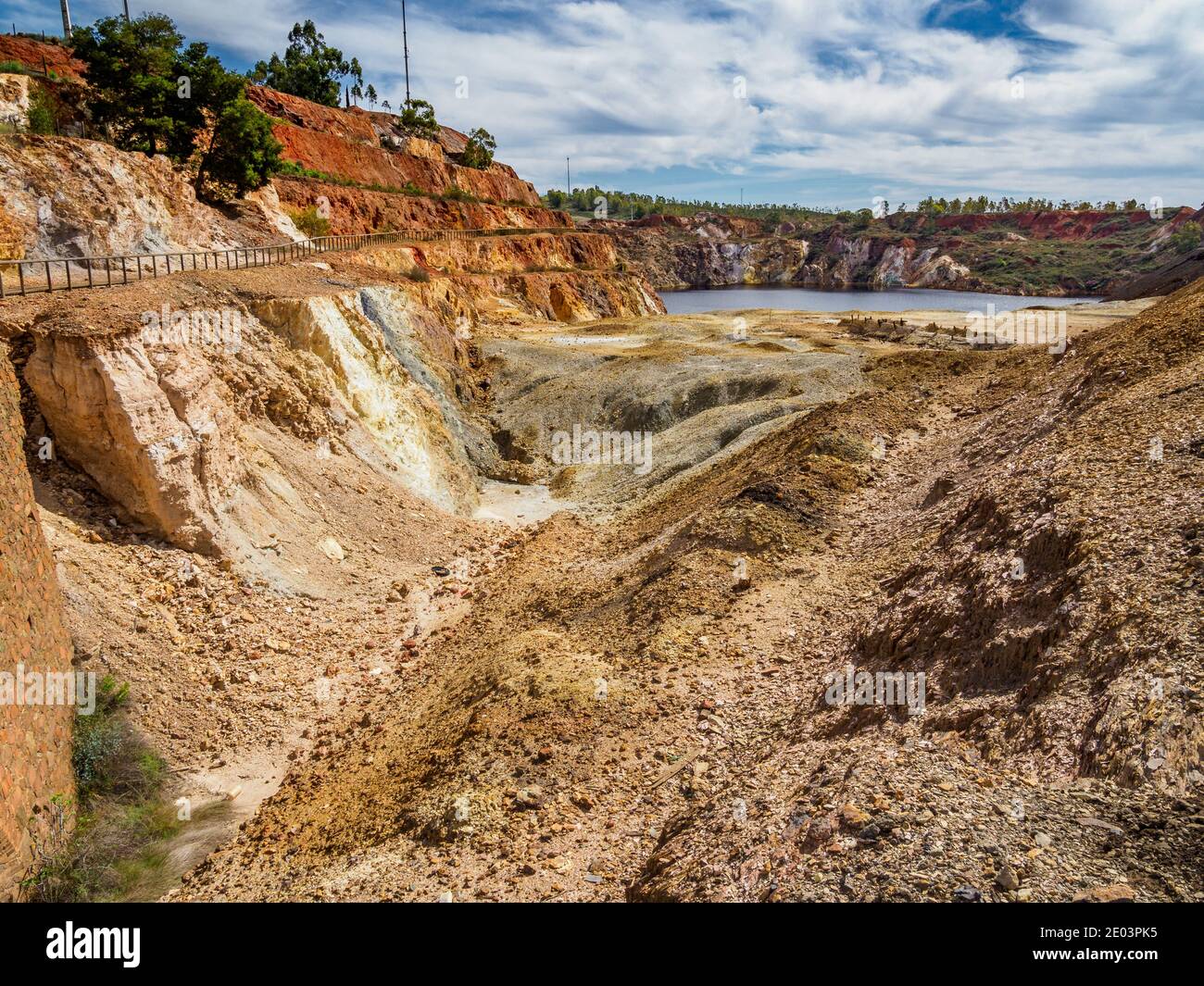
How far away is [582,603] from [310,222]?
32.2 metres

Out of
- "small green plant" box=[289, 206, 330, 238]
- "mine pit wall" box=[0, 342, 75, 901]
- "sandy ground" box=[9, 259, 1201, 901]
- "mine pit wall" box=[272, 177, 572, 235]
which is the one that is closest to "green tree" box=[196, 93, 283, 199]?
"small green plant" box=[289, 206, 330, 238]

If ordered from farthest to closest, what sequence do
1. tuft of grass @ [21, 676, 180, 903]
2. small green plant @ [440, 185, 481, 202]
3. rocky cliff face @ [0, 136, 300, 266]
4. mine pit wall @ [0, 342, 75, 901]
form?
small green plant @ [440, 185, 481, 202] < rocky cliff face @ [0, 136, 300, 266] < tuft of grass @ [21, 676, 180, 903] < mine pit wall @ [0, 342, 75, 901]

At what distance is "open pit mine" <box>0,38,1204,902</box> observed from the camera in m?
7.16

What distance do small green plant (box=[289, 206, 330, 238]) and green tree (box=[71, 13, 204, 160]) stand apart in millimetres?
7134

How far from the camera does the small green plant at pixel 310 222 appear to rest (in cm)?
3916

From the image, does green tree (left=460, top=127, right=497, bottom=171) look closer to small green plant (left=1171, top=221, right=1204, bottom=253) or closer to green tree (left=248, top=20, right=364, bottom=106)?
green tree (left=248, top=20, right=364, bottom=106)

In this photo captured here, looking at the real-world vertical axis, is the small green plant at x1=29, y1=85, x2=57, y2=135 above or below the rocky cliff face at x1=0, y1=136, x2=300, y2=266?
above

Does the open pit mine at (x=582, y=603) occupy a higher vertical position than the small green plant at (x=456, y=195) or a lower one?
lower

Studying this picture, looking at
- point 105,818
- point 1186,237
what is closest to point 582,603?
point 105,818

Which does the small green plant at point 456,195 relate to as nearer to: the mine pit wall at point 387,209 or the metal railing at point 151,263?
the mine pit wall at point 387,209

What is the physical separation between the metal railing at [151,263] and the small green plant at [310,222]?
227cm

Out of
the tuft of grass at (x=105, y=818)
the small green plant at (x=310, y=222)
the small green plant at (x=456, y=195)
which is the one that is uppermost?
the small green plant at (x=456, y=195)

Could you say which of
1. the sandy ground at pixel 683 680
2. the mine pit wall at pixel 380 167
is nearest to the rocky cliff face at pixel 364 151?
the mine pit wall at pixel 380 167

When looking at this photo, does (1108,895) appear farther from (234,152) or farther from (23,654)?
(234,152)
